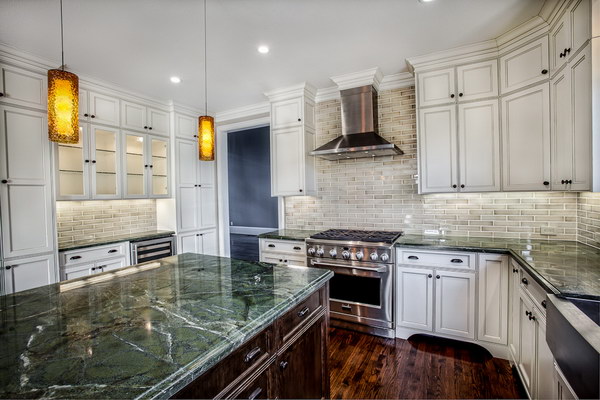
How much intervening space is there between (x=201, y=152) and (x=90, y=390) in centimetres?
165

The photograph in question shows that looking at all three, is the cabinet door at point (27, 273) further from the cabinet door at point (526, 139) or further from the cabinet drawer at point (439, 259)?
the cabinet door at point (526, 139)

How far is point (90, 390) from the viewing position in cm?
70

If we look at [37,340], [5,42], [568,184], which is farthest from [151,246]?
[568,184]

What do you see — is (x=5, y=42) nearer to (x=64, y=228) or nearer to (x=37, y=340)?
(x=64, y=228)

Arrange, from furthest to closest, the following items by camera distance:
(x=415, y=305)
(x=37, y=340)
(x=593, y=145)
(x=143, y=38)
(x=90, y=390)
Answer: (x=415, y=305), (x=143, y=38), (x=593, y=145), (x=37, y=340), (x=90, y=390)

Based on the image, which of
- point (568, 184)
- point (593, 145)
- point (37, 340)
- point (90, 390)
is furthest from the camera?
point (568, 184)

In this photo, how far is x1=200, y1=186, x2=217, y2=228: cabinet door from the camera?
14.7ft

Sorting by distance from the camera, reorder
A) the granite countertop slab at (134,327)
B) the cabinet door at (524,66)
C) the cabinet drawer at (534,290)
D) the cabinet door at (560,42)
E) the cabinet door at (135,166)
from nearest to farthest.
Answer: the granite countertop slab at (134,327) → the cabinet drawer at (534,290) → the cabinet door at (560,42) → the cabinet door at (524,66) → the cabinet door at (135,166)

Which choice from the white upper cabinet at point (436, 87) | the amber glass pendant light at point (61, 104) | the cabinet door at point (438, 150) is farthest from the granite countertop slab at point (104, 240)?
the white upper cabinet at point (436, 87)

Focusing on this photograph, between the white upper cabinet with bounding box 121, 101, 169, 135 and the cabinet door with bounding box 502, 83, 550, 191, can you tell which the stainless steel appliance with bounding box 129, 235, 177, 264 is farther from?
the cabinet door with bounding box 502, 83, 550, 191

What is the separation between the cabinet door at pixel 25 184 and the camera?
8.32ft

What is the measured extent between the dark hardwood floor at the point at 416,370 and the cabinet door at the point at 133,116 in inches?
137

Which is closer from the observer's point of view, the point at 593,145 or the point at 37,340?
the point at 37,340

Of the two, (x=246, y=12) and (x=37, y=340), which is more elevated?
(x=246, y=12)
